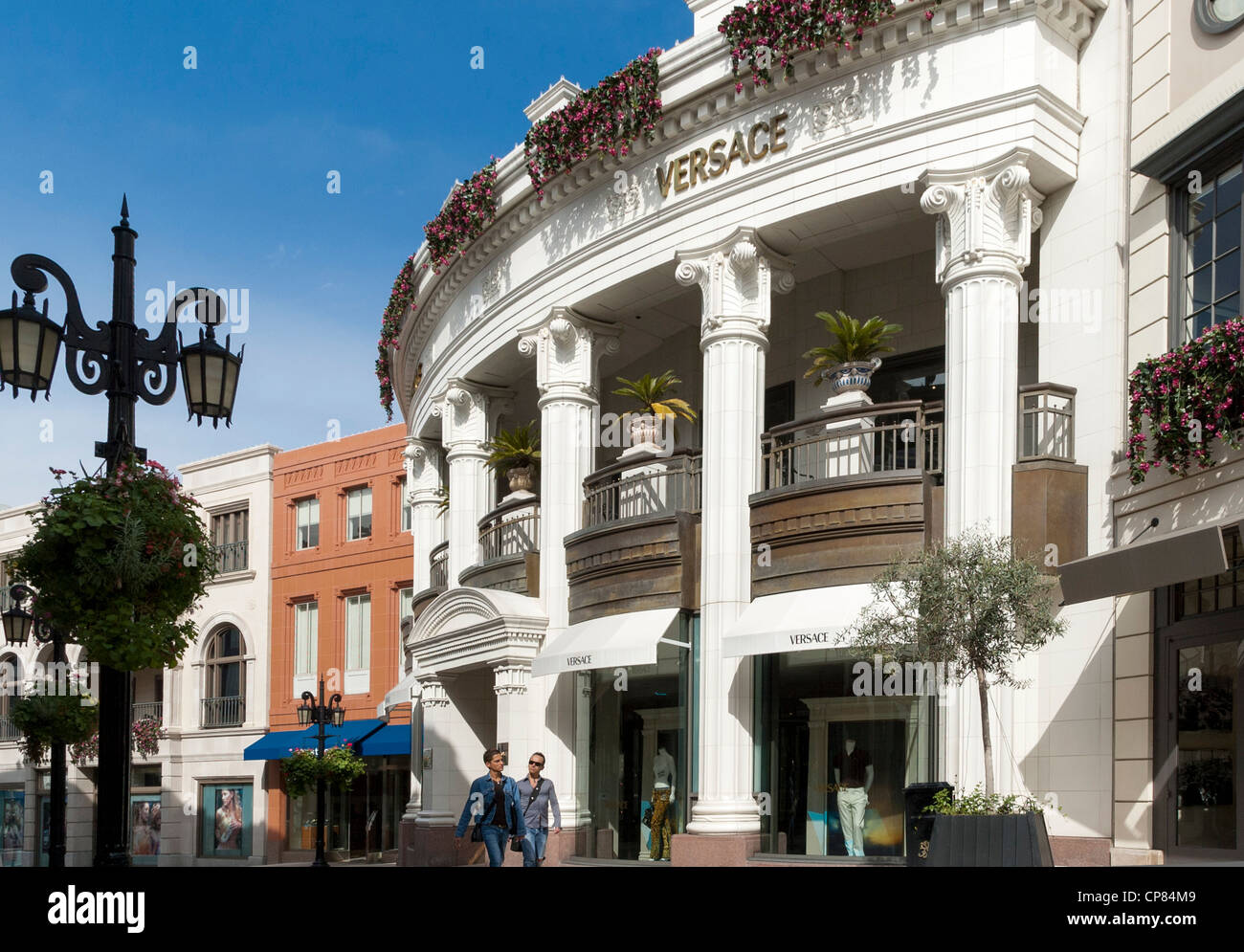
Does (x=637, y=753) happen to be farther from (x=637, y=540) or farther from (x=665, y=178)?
(x=665, y=178)

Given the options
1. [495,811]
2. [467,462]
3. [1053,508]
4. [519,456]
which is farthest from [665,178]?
[495,811]

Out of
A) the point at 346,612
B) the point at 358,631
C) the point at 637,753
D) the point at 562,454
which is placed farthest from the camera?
the point at 346,612

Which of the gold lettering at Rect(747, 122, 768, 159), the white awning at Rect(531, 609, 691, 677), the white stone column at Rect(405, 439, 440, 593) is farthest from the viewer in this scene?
the white stone column at Rect(405, 439, 440, 593)

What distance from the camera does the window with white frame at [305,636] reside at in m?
43.3

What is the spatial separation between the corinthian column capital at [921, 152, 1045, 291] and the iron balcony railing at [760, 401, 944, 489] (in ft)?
5.93

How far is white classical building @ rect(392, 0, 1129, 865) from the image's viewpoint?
15883mm

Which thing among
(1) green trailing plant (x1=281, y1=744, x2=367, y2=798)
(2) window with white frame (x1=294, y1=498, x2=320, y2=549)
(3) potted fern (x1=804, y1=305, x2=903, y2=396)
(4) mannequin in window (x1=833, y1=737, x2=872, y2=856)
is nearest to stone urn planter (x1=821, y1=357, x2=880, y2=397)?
(3) potted fern (x1=804, y1=305, x2=903, y2=396)

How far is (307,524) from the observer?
4459 centimetres

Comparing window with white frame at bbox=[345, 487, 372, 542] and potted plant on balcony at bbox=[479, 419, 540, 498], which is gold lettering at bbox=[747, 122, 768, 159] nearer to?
potted plant on balcony at bbox=[479, 419, 540, 498]

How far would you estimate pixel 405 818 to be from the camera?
27.3 meters

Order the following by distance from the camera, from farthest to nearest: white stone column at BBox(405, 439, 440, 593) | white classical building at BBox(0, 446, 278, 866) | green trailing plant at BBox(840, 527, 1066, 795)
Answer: white classical building at BBox(0, 446, 278, 866)
white stone column at BBox(405, 439, 440, 593)
green trailing plant at BBox(840, 527, 1066, 795)

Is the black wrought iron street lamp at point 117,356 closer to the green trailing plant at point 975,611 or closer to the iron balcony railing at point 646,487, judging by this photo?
the green trailing plant at point 975,611

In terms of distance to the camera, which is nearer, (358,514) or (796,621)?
(796,621)

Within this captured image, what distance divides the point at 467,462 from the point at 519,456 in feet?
6.74
